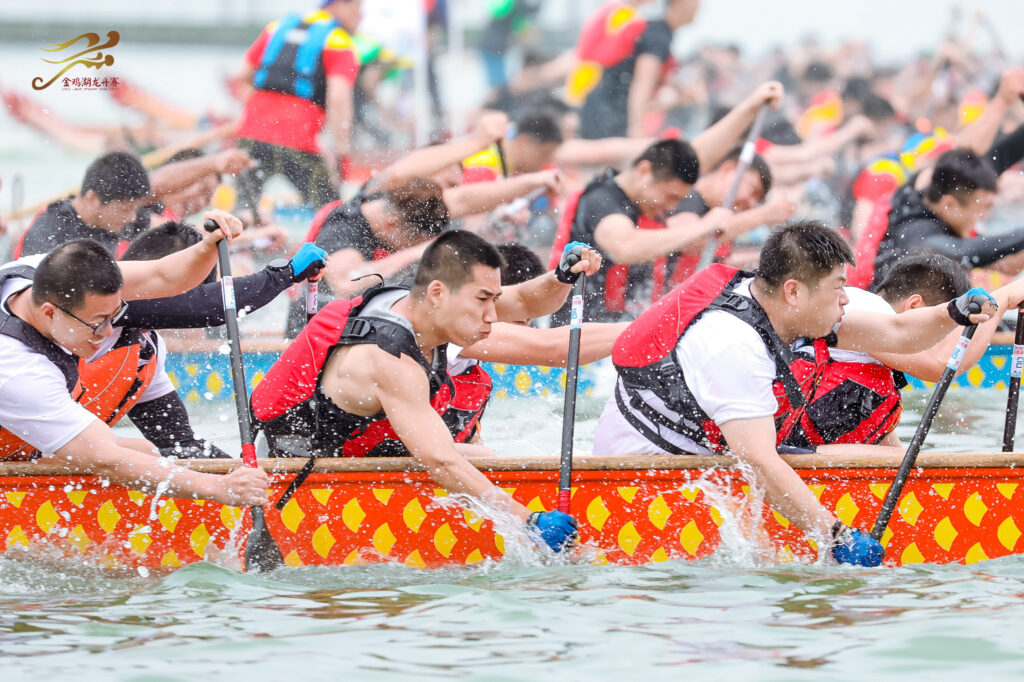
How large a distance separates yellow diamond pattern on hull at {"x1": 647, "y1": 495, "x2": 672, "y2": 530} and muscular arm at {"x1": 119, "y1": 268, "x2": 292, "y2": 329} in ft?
4.96

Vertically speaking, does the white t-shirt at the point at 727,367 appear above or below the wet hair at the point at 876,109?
below

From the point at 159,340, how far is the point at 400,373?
4.49 ft

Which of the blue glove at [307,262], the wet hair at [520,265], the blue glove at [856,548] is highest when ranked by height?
the wet hair at [520,265]

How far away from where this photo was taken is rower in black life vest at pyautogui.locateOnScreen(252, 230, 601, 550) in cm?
403

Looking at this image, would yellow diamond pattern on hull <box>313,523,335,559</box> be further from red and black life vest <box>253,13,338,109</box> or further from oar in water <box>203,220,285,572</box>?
red and black life vest <box>253,13,338,109</box>

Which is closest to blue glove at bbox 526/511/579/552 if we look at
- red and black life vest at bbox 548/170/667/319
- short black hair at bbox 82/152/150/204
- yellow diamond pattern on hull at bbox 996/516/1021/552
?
yellow diamond pattern on hull at bbox 996/516/1021/552

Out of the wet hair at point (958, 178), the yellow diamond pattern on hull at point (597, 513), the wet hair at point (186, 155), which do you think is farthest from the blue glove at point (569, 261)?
the wet hair at point (186, 155)

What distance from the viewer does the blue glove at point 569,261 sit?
4.41m

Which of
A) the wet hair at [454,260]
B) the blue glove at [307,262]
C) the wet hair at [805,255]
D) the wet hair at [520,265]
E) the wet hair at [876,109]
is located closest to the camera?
the wet hair at [805,255]

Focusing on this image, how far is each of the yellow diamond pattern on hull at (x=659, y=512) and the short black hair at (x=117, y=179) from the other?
3.43m

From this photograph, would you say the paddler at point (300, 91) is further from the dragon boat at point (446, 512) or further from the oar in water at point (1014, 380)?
the oar in water at point (1014, 380)

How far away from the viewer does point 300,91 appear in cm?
809

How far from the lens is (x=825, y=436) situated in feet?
15.3

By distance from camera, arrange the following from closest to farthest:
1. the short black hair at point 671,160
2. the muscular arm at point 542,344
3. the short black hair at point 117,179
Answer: the muscular arm at point 542,344
the short black hair at point 117,179
the short black hair at point 671,160
